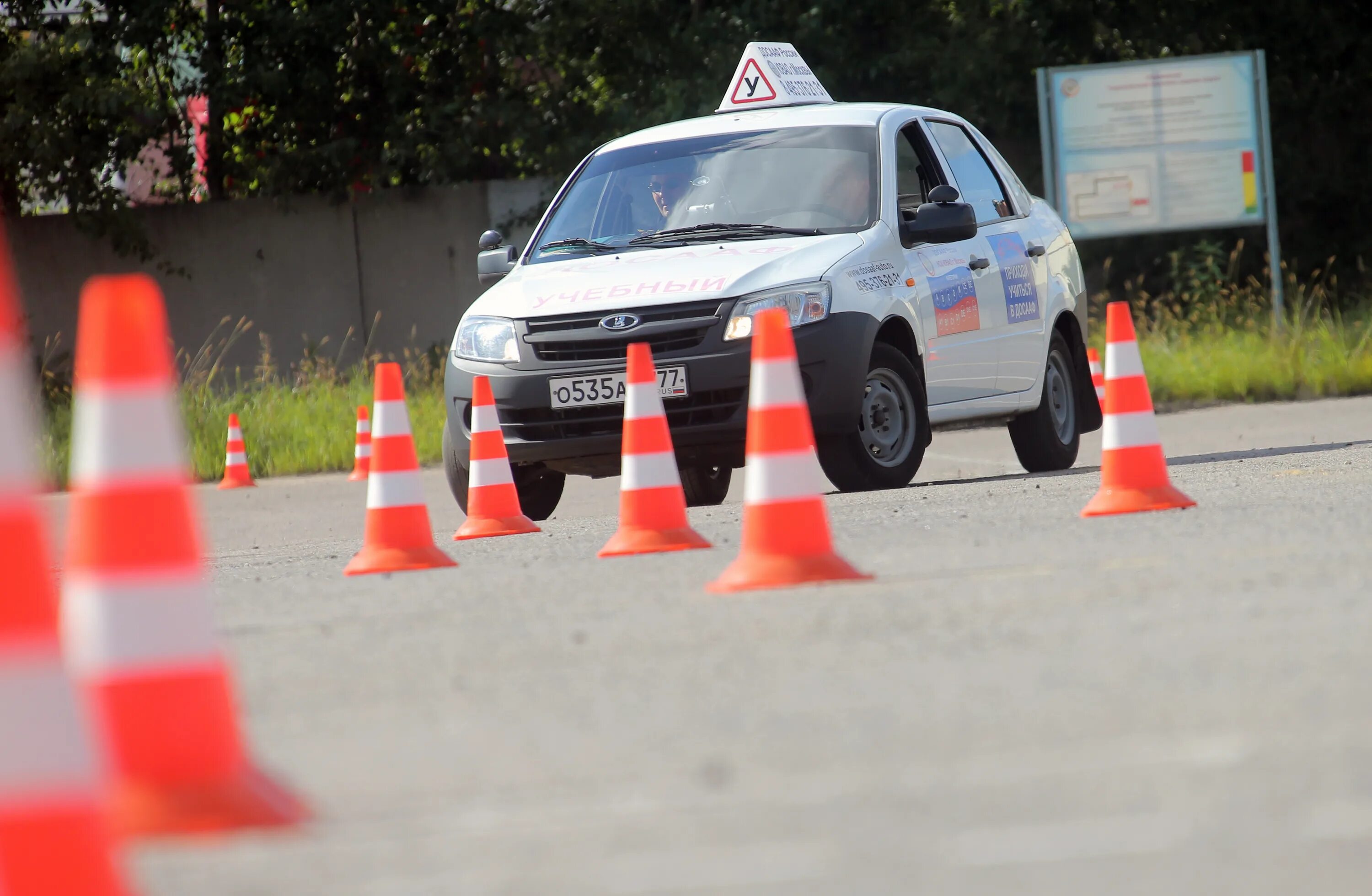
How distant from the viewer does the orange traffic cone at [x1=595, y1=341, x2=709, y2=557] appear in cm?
676

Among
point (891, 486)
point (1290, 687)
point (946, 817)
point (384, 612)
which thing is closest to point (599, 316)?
point (891, 486)

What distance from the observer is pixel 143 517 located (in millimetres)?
3271

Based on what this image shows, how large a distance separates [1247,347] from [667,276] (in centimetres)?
1032

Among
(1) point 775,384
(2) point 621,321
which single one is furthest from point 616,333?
(1) point 775,384

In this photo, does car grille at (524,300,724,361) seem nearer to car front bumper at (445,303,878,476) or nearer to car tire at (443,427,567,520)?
car front bumper at (445,303,878,476)

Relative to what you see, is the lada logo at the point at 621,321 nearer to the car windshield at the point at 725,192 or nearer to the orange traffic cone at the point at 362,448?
the car windshield at the point at 725,192

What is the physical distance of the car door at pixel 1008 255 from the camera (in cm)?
1016

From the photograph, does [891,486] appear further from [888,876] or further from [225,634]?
[888,876]

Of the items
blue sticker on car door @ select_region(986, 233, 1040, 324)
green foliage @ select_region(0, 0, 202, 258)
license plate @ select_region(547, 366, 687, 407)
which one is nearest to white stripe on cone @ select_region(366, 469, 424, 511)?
license plate @ select_region(547, 366, 687, 407)

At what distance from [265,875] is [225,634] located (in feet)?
A: 8.60

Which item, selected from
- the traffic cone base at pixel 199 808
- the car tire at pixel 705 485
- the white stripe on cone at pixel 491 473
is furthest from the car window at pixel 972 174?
the traffic cone base at pixel 199 808

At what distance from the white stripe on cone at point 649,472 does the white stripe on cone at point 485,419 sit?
1.26 m

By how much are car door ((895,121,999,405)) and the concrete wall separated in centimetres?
1358

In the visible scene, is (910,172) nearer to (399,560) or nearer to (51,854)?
(399,560)
